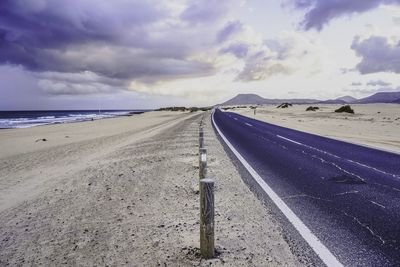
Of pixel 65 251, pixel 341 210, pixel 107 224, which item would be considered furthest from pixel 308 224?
pixel 65 251

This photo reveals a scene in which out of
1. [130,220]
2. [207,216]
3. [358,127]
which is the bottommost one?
[358,127]

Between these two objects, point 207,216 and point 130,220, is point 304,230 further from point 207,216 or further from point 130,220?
point 130,220

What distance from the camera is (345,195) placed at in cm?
709

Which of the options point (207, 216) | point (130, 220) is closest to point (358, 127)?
point (130, 220)

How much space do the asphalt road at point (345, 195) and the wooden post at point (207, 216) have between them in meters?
1.59

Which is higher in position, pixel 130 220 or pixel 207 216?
pixel 207 216

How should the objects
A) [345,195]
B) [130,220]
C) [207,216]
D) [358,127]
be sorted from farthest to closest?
1. [358,127]
2. [345,195]
3. [130,220]
4. [207,216]

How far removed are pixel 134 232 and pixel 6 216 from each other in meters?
3.06

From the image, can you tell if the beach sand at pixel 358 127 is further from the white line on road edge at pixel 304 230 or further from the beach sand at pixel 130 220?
the beach sand at pixel 130 220

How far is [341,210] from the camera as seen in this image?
6078mm

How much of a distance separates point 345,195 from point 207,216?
416cm

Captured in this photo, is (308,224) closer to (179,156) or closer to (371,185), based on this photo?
(371,185)

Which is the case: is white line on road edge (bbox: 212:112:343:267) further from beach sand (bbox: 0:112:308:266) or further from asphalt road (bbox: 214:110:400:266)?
beach sand (bbox: 0:112:308:266)

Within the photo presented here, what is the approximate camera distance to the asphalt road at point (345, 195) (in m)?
4.56
